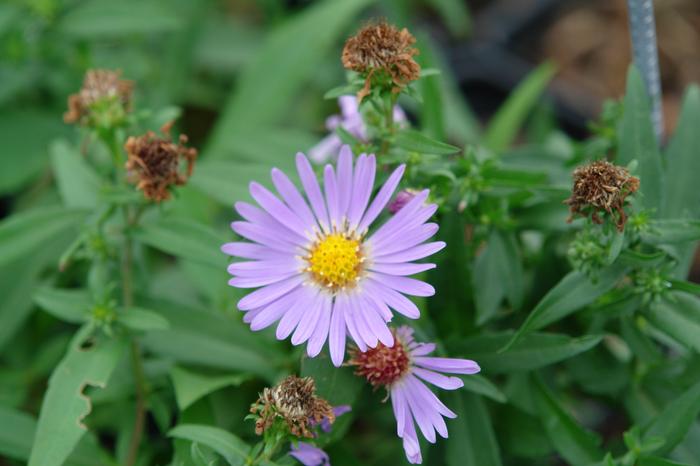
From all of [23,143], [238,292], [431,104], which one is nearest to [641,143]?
[431,104]

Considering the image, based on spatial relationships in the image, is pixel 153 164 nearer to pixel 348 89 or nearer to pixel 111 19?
pixel 348 89

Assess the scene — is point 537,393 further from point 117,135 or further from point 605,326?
point 117,135

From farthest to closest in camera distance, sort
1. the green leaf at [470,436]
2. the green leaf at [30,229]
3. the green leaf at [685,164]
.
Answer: the green leaf at [30,229] → the green leaf at [685,164] → the green leaf at [470,436]

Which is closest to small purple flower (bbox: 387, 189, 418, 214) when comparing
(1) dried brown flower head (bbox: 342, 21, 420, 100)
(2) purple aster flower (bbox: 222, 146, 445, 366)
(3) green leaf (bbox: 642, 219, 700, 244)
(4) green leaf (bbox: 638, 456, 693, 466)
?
(2) purple aster flower (bbox: 222, 146, 445, 366)

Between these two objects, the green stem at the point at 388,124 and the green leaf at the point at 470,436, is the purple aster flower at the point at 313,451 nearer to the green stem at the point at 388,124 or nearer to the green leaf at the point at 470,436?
the green leaf at the point at 470,436

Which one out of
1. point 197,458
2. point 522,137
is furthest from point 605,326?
point 522,137

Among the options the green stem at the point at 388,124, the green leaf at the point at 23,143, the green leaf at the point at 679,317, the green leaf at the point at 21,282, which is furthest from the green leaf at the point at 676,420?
the green leaf at the point at 23,143
